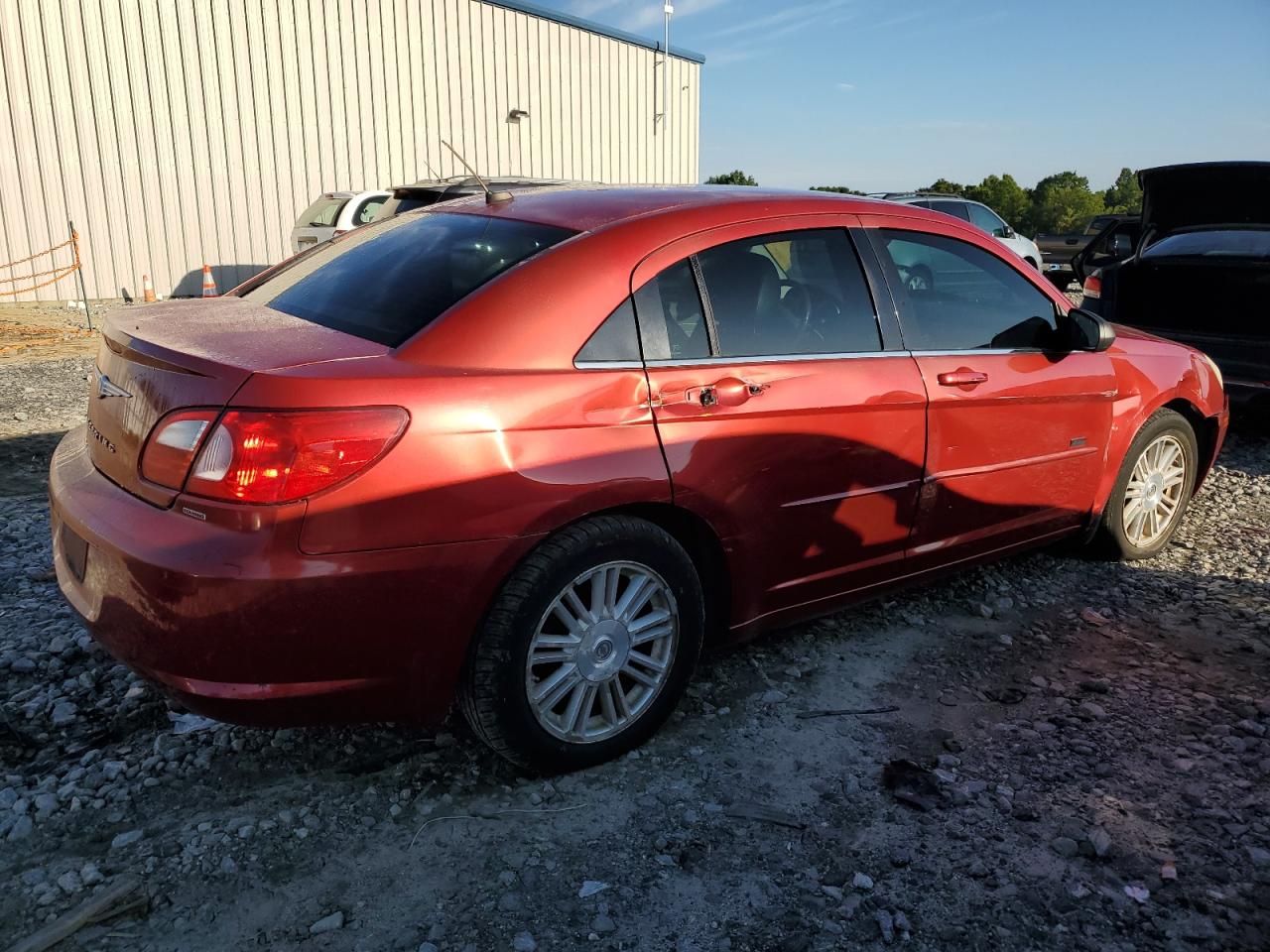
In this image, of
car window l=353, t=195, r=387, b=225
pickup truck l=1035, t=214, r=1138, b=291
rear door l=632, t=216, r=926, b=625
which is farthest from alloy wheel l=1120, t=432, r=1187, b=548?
pickup truck l=1035, t=214, r=1138, b=291

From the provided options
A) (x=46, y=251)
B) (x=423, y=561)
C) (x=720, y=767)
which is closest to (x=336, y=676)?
(x=423, y=561)

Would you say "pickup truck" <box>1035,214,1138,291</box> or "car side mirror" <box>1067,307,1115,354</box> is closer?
"car side mirror" <box>1067,307,1115,354</box>

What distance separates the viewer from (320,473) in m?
2.19

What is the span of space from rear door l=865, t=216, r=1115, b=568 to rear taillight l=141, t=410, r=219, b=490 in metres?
2.28

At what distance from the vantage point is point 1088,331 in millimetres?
3785

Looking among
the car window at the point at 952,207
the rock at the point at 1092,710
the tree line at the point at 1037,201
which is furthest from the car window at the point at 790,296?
the tree line at the point at 1037,201

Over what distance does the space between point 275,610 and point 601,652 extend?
2.99ft

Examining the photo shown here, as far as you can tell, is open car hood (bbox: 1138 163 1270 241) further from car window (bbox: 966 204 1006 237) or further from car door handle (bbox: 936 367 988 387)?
car window (bbox: 966 204 1006 237)

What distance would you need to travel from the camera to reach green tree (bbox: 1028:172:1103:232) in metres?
42.3

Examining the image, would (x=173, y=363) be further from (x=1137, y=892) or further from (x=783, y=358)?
(x=1137, y=892)

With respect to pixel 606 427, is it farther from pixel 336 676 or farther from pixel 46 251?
pixel 46 251

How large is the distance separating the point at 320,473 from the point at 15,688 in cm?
175

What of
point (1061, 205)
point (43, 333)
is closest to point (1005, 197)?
point (1061, 205)

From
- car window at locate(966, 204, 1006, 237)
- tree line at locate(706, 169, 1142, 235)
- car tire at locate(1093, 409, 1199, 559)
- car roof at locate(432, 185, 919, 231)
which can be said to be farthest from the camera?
tree line at locate(706, 169, 1142, 235)
